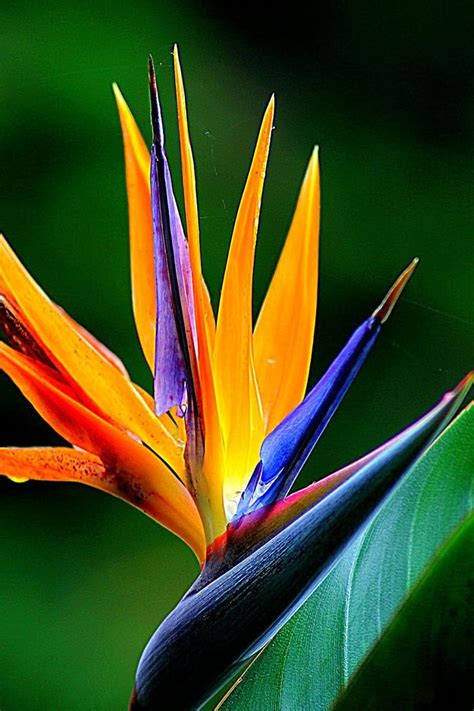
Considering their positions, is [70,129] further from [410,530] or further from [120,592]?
[410,530]

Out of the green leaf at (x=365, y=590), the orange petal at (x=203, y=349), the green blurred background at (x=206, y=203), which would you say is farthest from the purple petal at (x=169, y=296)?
the green blurred background at (x=206, y=203)

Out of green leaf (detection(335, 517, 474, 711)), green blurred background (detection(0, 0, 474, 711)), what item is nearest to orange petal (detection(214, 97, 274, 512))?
green leaf (detection(335, 517, 474, 711))

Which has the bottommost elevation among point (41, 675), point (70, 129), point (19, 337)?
point (41, 675)

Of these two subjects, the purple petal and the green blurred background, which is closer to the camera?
the purple petal

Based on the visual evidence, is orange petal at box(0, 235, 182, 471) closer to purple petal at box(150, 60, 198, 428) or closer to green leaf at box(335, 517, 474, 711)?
purple petal at box(150, 60, 198, 428)

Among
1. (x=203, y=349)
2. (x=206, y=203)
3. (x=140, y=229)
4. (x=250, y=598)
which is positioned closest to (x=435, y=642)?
(x=250, y=598)


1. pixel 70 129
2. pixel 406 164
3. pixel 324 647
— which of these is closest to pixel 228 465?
pixel 324 647
